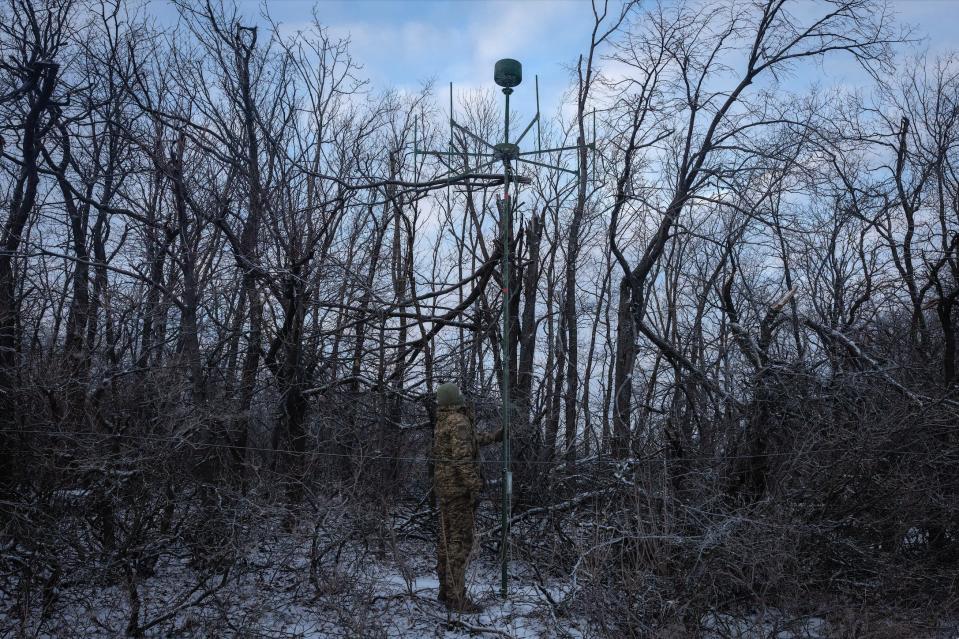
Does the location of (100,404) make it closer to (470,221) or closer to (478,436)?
(478,436)

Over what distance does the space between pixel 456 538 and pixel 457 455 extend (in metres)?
0.81

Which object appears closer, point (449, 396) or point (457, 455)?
point (457, 455)

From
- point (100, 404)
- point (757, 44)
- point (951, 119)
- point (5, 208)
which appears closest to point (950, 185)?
point (951, 119)

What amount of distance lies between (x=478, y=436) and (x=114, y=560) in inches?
134

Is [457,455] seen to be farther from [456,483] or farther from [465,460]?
[456,483]

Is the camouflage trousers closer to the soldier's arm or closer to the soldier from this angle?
the soldier

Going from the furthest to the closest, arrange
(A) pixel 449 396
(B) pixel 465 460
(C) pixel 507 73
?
(C) pixel 507 73, (A) pixel 449 396, (B) pixel 465 460

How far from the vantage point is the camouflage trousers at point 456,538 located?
23.6 feet

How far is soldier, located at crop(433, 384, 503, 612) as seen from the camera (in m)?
7.17

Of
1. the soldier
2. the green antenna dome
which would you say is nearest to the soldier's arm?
the soldier

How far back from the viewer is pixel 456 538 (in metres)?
7.24

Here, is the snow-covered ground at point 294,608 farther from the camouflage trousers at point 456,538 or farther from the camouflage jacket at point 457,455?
the camouflage jacket at point 457,455

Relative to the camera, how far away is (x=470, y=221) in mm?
20594

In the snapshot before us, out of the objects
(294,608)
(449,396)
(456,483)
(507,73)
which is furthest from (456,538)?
(507,73)
